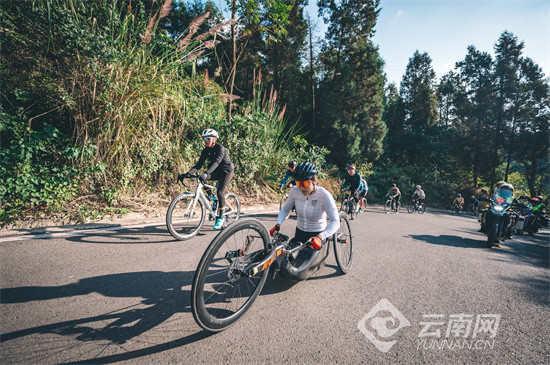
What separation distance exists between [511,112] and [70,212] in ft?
125

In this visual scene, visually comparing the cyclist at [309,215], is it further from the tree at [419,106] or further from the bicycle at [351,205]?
the tree at [419,106]

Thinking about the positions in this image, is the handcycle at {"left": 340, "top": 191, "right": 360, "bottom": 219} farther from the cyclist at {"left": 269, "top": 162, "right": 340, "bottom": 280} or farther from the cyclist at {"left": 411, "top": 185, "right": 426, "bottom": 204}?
the cyclist at {"left": 411, "top": 185, "right": 426, "bottom": 204}

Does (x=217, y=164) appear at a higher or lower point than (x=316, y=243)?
higher

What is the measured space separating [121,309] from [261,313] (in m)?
1.35

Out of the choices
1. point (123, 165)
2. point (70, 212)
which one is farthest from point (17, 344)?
point (123, 165)

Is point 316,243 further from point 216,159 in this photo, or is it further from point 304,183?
point 216,159

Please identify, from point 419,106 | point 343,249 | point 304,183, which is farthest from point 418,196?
point 419,106

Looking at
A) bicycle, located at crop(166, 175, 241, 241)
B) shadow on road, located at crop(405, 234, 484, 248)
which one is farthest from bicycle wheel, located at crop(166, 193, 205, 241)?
shadow on road, located at crop(405, 234, 484, 248)

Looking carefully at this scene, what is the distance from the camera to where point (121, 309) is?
2.17 meters

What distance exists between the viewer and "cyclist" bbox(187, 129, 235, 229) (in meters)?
Result: 4.92

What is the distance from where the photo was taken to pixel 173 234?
163 inches

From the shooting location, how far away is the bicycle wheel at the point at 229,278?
1817 millimetres

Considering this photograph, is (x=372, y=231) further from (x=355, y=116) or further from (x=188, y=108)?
(x=355, y=116)

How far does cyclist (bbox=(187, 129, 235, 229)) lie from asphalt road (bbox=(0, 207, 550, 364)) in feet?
4.75
